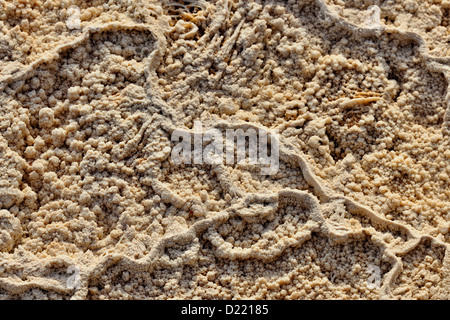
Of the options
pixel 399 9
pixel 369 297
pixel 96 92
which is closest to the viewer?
pixel 369 297

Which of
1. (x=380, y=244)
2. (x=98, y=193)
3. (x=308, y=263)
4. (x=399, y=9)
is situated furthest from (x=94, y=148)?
(x=399, y=9)

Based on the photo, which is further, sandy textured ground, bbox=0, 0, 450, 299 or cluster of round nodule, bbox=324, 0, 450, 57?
cluster of round nodule, bbox=324, 0, 450, 57

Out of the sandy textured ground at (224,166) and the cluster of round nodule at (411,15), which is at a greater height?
the cluster of round nodule at (411,15)

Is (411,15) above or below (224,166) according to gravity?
above

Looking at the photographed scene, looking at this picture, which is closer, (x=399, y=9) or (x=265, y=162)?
(x=265, y=162)

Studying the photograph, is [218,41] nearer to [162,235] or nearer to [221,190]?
[221,190]

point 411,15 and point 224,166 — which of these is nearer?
point 224,166

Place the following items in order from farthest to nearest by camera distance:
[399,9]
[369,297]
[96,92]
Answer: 1. [399,9]
2. [96,92]
3. [369,297]

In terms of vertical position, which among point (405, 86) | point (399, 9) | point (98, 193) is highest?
point (399, 9)
